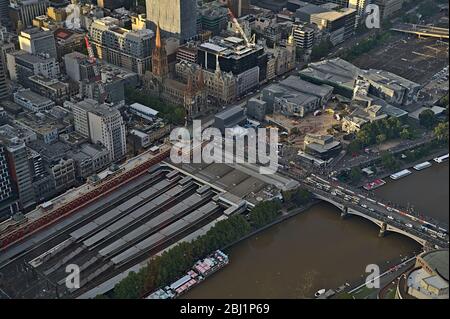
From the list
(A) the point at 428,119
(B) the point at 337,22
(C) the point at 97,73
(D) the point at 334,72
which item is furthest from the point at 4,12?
(A) the point at 428,119

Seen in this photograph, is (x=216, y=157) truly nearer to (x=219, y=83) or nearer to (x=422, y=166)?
(x=219, y=83)

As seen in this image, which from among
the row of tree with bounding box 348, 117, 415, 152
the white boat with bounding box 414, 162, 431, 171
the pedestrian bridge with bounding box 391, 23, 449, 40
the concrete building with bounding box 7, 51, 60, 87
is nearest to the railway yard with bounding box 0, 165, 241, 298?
the row of tree with bounding box 348, 117, 415, 152

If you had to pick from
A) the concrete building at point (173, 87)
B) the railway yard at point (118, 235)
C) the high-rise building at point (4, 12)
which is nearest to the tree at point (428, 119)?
the concrete building at point (173, 87)

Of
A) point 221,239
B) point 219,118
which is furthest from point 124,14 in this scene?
point 221,239

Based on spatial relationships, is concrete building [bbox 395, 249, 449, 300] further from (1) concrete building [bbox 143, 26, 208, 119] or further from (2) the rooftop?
(2) the rooftop

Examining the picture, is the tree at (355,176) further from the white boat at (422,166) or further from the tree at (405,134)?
the tree at (405,134)

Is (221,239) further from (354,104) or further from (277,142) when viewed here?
(354,104)
